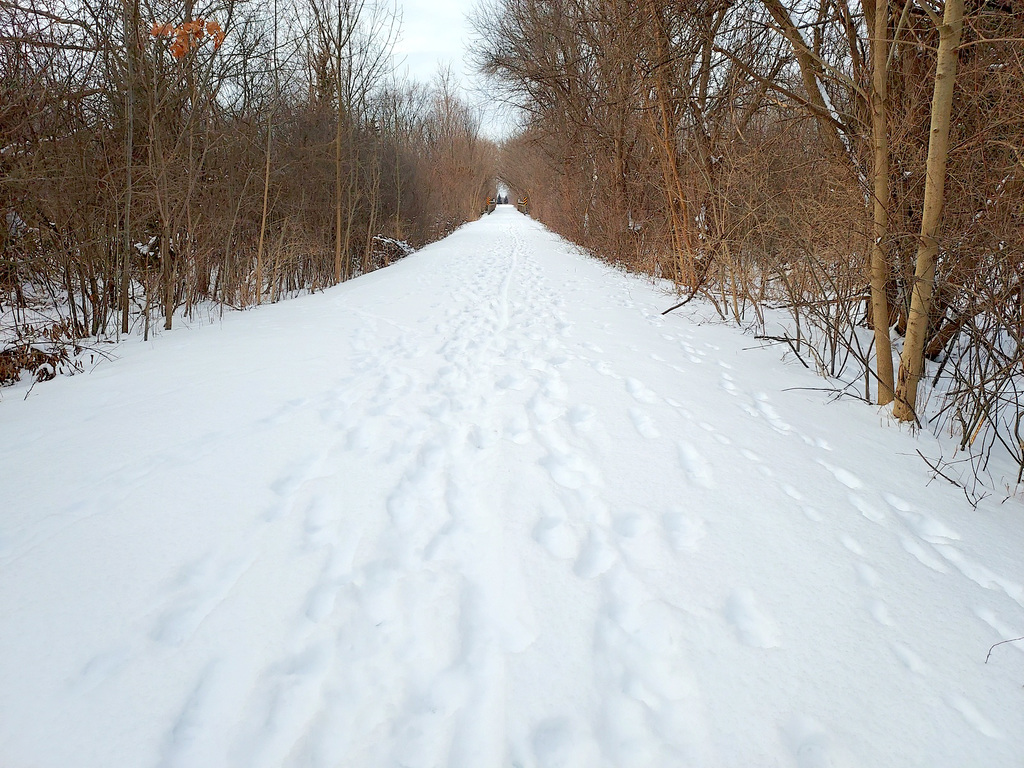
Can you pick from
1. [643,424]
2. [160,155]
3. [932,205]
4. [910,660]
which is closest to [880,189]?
[932,205]

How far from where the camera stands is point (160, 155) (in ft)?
17.5

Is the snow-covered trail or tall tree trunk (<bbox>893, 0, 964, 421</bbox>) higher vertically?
tall tree trunk (<bbox>893, 0, 964, 421</bbox>)

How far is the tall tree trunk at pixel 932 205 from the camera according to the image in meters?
2.62

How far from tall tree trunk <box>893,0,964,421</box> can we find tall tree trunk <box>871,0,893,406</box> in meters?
0.22

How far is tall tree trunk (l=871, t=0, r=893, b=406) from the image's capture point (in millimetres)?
3020

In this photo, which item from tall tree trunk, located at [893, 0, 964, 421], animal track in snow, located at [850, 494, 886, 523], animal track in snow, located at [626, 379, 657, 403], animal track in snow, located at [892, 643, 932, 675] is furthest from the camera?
animal track in snow, located at [626, 379, 657, 403]

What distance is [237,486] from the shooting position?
2.35 m

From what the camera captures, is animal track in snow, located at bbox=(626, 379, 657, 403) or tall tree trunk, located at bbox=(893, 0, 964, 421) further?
animal track in snow, located at bbox=(626, 379, 657, 403)

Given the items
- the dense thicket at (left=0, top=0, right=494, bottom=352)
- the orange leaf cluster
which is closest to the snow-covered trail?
the dense thicket at (left=0, top=0, right=494, bottom=352)

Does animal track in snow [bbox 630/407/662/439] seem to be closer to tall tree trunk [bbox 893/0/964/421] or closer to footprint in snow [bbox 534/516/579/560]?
footprint in snow [bbox 534/516/579/560]

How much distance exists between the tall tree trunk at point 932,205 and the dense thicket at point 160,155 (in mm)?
6063

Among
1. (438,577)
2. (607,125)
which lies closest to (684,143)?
(607,125)

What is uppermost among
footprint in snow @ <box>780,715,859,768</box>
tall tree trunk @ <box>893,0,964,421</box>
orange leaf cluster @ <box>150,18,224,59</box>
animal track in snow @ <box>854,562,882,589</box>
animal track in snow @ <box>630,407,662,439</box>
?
orange leaf cluster @ <box>150,18,224,59</box>

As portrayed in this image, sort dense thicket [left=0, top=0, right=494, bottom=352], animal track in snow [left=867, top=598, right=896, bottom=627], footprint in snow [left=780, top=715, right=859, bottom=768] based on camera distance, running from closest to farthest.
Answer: footprint in snow [left=780, top=715, right=859, bottom=768], animal track in snow [left=867, top=598, right=896, bottom=627], dense thicket [left=0, top=0, right=494, bottom=352]
